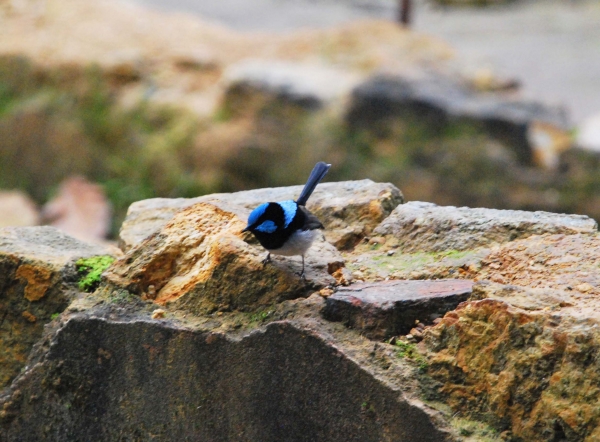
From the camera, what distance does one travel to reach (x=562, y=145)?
818 cm

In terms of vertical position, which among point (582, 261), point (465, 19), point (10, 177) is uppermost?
point (465, 19)

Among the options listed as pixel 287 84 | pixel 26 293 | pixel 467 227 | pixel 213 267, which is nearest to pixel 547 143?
pixel 287 84

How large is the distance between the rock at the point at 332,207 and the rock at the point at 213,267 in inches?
6.6

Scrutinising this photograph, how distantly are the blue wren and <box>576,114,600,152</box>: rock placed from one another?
560 cm

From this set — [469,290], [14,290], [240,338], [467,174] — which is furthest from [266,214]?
[467,174]

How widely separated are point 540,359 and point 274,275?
100cm

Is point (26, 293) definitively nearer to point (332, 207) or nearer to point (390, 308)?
point (332, 207)

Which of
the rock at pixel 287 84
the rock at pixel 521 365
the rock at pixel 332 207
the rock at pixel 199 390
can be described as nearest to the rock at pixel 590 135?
the rock at pixel 287 84

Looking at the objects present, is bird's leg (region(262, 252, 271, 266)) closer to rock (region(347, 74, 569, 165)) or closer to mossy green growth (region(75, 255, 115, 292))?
mossy green growth (region(75, 255, 115, 292))

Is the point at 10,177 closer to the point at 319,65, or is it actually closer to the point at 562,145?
the point at 319,65

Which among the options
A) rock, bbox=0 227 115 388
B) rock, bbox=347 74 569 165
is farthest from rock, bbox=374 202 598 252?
rock, bbox=347 74 569 165

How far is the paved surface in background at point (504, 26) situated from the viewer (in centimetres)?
1070

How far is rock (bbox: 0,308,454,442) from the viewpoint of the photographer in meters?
2.60

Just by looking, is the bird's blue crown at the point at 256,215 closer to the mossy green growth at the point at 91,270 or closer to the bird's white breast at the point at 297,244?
the bird's white breast at the point at 297,244
